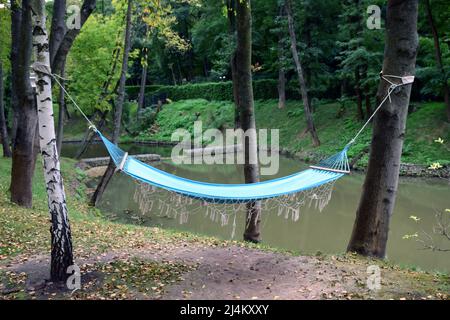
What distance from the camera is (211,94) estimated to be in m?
26.4

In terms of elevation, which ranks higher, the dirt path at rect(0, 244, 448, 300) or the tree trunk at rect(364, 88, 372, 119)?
the tree trunk at rect(364, 88, 372, 119)

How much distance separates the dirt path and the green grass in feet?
30.2

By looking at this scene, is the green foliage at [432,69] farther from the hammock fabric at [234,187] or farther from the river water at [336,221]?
the hammock fabric at [234,187]

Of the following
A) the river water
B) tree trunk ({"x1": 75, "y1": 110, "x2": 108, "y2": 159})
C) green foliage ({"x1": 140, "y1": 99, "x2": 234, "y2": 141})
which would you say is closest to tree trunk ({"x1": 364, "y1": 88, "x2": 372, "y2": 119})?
the river water

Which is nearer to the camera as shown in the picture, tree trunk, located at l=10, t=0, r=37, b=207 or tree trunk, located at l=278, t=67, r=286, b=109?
tree trunk, located at l=10, t=0, r=37, b=207

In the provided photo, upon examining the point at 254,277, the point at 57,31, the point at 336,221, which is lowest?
the point at 336,221

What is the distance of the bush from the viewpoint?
74.7 feet

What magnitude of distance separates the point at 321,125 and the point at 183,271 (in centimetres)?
1479

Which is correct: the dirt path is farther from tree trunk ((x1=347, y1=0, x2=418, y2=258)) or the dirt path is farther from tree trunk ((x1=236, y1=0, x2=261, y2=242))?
tree trunk ((x1=236, y1=0, x2=261, y2=242))

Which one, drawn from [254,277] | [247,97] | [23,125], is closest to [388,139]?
[254,277]

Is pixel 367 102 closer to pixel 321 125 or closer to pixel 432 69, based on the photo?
pixel 321 125

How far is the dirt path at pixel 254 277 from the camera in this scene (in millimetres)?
3686

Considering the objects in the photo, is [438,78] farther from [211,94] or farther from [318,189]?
[211,94]

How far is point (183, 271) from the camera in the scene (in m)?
4.36
